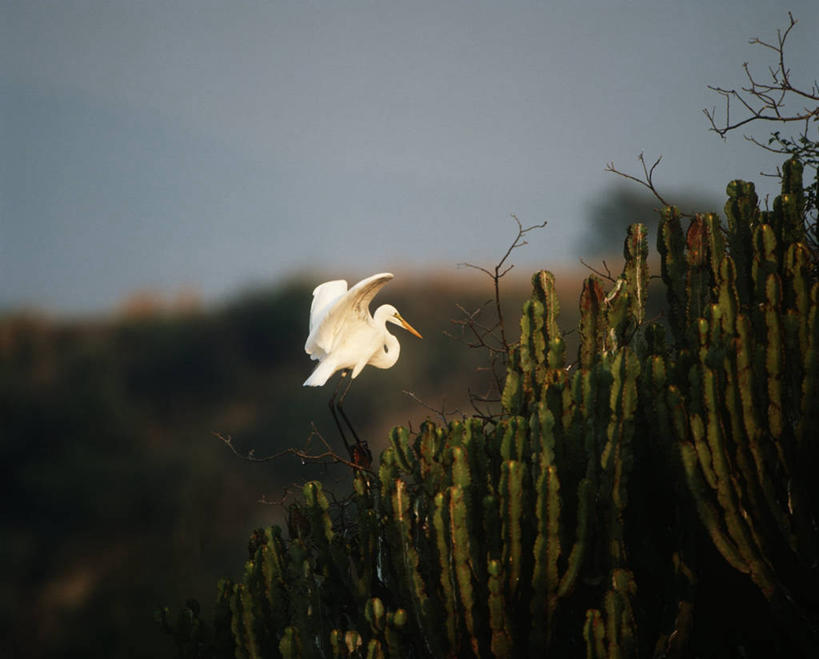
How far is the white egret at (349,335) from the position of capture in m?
3.00

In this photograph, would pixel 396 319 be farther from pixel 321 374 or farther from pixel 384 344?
pixel 321 374

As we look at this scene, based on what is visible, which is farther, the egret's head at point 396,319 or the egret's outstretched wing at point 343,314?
the egret's head at point 396,319

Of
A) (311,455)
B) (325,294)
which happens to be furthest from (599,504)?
(325,294)

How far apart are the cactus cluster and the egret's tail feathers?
0.53 metres

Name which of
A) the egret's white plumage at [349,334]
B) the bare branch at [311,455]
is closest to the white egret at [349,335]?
the egret's white plumage at [349,334]

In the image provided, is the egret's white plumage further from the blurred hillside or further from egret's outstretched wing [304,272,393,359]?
the blurred hillside

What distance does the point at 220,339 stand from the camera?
1741cm

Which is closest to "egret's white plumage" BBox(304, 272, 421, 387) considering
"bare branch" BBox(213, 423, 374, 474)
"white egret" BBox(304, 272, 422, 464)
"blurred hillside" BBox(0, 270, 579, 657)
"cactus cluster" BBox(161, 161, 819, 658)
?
"white egret" BBox(304, 272, 422, 464)

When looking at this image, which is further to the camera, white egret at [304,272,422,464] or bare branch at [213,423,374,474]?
white egret at [304,272,422,464]

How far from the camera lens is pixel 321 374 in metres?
3.09

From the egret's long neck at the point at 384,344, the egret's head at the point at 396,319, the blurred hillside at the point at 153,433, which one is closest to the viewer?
the egret's long neck at the point at 384,344

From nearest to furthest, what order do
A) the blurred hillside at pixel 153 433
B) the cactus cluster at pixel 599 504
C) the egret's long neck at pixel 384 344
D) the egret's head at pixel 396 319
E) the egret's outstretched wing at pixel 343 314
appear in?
the cactus cluster at pixel 599 504 < the egret's outstretched wing at pixel 343 314 < the egret's long neck at pixel 384 344 < the egret's head at pixel 396 319 < the blurred hillside at pixel 153 433

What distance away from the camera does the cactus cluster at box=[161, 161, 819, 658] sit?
6.80 ft

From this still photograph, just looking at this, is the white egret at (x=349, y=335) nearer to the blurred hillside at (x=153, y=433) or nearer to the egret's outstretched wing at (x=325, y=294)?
the egret's outstretched wing at (x=325, y=294)
